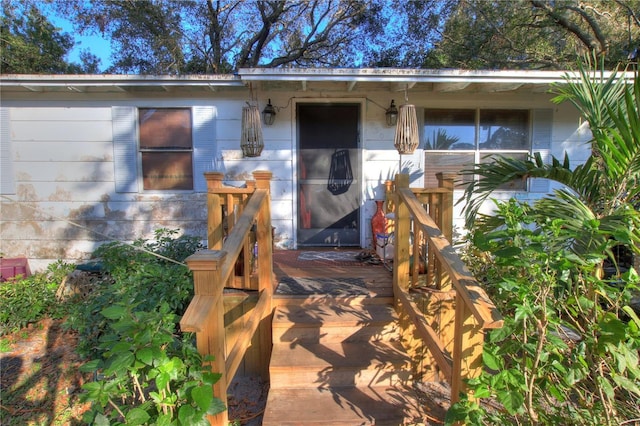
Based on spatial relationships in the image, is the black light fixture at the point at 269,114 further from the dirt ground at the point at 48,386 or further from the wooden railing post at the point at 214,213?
the dirt ground at the point at 48,386

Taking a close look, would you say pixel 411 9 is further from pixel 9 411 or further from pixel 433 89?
pixel 9 411

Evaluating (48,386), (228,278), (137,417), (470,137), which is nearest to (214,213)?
(228,278)

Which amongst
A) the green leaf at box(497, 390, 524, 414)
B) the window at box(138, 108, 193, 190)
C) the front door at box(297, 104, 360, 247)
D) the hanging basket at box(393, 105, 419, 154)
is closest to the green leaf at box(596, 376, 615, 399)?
the green leaf at box(497, 390, 524, 414)

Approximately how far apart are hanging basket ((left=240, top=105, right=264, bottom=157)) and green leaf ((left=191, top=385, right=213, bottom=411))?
332 cm

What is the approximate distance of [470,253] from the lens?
3.96 m

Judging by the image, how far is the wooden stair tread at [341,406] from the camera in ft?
7.01

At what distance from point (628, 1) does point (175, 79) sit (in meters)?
9.43

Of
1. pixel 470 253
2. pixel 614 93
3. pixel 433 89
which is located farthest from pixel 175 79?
pixel 614 93

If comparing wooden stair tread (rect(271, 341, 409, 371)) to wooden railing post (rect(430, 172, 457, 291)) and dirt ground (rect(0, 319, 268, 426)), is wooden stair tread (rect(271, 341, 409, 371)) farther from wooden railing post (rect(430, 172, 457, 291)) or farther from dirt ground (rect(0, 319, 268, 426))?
wooden railing post (rect(430, 172, 457, 291))

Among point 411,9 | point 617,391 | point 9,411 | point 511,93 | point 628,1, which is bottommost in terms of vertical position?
point 9,411

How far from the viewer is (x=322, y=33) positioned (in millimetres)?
10781

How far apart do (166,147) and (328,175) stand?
226cm

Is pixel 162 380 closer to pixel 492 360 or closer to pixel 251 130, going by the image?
pixel 492 360

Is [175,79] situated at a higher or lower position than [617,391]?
higher
